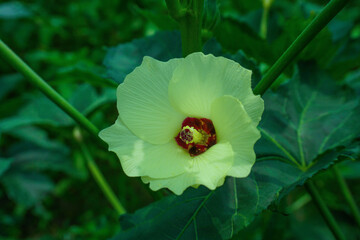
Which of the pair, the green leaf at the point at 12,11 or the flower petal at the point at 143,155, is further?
the green leaf at the point at 12,11

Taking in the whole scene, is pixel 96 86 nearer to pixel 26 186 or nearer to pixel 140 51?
pixel 26 186

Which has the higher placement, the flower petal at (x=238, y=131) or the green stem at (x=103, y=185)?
the flower petal at (x=238, y=131)

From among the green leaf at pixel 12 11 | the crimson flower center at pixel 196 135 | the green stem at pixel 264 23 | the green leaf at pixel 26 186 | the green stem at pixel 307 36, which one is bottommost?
the green leaf at pixel 26 186

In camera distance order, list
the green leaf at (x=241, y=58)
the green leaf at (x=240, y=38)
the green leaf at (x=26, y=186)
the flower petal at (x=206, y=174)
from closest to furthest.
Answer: the flower petal at (x=206, y=174) → the green leaf at (x=241, y=58) → the green leaf at (x=240, y=38) → the green leaf at (x=26, y=186)

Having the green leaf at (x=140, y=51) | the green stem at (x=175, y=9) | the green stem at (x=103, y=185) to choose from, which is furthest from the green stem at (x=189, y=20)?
the green stem at (x=103, y=185)

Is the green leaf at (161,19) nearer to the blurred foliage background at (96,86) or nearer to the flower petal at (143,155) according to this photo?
the blurred foliage background at (96,86)

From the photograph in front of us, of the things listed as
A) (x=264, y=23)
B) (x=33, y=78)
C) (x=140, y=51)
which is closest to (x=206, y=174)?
(x=33, y=78)

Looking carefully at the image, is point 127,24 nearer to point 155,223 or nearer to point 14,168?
point 14,168
